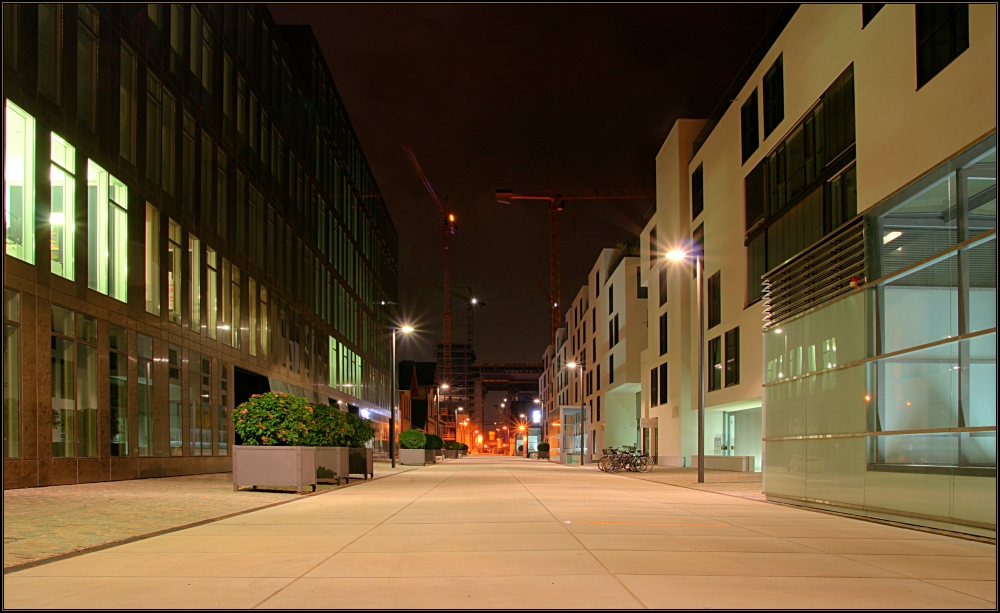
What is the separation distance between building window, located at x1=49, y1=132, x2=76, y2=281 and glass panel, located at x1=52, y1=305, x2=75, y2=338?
2.95ft

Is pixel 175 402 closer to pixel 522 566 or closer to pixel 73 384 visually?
pixel 73 384

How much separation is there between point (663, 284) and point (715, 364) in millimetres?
11231

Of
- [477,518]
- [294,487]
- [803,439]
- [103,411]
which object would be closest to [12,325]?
[103,411]

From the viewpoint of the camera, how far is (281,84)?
1822 inches

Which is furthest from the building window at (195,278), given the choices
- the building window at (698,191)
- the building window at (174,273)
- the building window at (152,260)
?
the building window at (698,191)

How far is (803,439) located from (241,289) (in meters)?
26.6

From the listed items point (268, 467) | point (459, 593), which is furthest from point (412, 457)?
point (459, 593)

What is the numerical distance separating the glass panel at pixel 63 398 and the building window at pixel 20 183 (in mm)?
2567

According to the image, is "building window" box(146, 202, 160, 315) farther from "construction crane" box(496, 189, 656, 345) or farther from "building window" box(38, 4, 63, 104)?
"construction crane" box(496, 189, 656, 345)

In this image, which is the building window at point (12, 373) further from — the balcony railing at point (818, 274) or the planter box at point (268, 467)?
the balcony railing at point (818, 274)

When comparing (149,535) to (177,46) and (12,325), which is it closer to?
(12,325)

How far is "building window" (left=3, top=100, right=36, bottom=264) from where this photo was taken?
2012 cm

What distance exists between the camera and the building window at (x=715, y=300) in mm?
41500

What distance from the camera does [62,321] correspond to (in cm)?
2217
